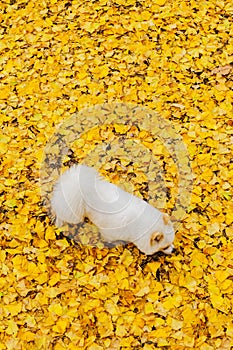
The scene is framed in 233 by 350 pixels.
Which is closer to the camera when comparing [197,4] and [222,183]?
[222,183]

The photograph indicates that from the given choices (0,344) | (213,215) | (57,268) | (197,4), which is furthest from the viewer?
(197,4)

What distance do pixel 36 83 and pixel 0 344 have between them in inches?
96.8

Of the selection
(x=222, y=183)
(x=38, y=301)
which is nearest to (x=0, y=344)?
(x=38, y=301)

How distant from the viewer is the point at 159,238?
3.37m

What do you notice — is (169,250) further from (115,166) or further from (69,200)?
(115,166)

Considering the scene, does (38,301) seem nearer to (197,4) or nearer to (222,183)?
(222,183)

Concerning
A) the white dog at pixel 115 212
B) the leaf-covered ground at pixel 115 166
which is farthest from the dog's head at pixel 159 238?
the leaf-covered ground at pixel 115 166

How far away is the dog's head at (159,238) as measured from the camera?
337 cm

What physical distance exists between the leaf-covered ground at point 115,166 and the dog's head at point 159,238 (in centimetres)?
14

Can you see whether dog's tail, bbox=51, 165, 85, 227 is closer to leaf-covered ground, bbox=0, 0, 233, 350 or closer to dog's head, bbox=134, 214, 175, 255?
leaf-covered ground, bbox=0, 0, 233, 350

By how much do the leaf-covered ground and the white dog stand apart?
7.8 inches

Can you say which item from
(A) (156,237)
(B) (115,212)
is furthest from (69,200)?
(A) (156,237)

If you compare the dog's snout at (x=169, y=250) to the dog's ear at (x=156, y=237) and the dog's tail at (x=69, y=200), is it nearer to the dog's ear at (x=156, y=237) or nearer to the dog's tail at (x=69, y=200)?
the dog's ear at (x=156, y=237)

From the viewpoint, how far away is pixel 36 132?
4.34m
